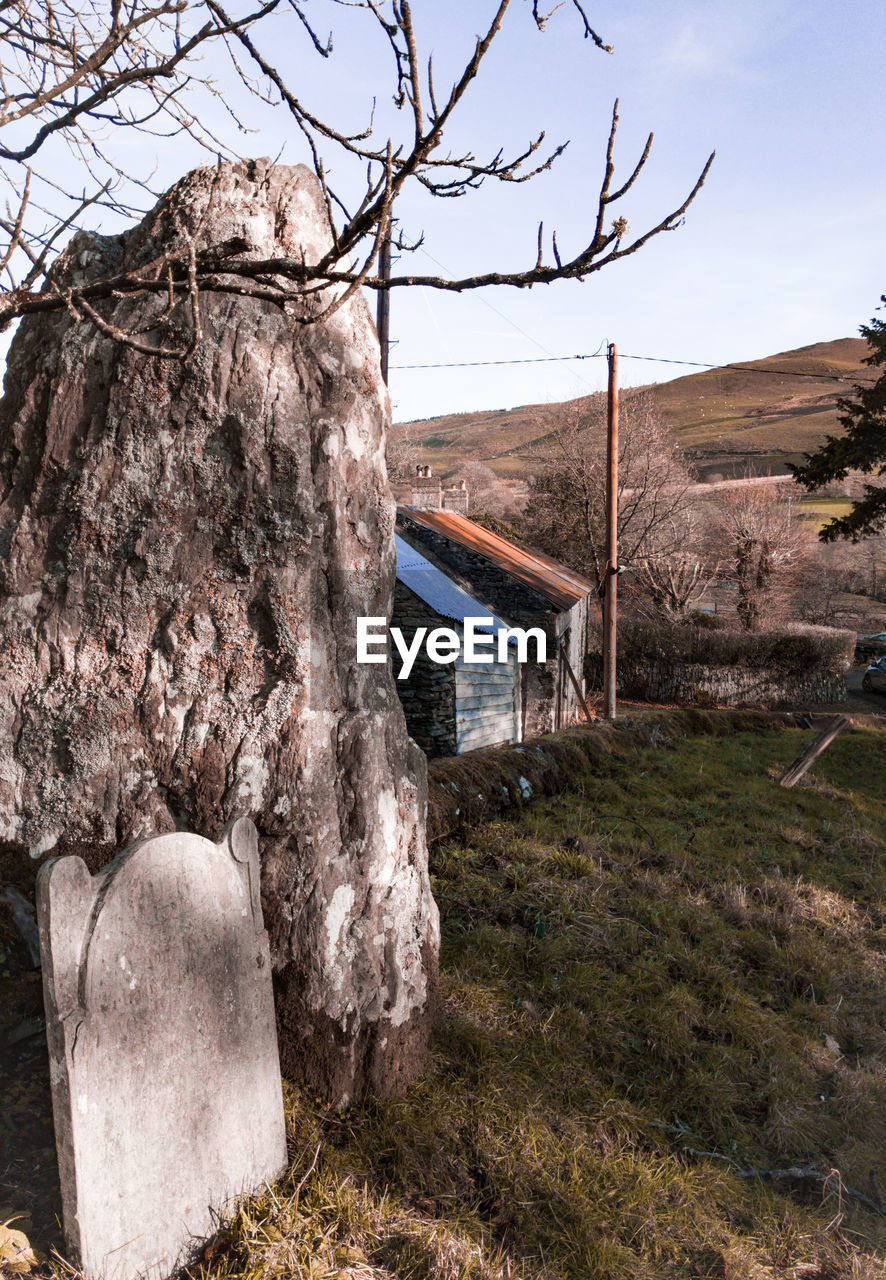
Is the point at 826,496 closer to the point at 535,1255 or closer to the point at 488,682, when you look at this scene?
the point at 488,682

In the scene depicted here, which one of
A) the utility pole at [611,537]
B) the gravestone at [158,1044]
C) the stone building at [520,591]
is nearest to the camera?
the gravestone at [158,1044]

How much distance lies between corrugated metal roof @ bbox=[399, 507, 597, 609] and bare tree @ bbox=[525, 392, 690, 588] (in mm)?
9112

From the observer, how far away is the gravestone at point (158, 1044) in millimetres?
2424

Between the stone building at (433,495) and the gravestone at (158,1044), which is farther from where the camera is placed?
the stone building at (433,495)

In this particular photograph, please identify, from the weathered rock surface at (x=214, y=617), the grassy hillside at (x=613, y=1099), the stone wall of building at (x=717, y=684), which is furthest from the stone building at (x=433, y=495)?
the weathered rock surface at (x=214, y=617)

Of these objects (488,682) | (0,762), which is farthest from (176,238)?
(488,682)

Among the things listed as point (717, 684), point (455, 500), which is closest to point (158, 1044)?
point (455, 500)

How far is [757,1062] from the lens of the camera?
4.38m

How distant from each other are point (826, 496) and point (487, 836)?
6202cm

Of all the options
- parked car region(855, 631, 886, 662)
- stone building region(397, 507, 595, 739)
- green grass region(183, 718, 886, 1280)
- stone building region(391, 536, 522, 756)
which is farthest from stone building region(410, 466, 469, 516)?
parked car region(855, 631, 886, 662)

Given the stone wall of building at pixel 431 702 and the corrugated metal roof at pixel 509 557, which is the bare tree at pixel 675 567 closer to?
the corrugated metal roof at pixel 509 557

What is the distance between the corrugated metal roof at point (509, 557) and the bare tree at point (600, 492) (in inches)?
359

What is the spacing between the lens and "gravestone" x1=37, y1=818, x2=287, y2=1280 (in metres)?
2.42

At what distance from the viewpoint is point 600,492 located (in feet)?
96.3
